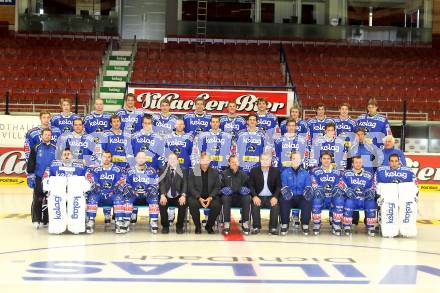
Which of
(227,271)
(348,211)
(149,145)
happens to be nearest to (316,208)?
(348,211)

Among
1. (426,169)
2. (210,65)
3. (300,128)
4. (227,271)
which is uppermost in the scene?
(210,65)

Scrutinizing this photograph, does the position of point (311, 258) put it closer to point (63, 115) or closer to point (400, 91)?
point (63, 115)

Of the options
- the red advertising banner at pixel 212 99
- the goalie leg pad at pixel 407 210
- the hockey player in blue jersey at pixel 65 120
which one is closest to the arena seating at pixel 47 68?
the red advertising banner at pixel 212 99

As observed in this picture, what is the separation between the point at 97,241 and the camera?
1085 cm

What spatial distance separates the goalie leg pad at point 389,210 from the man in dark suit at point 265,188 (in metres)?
1.63

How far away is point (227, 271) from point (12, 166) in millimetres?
12388

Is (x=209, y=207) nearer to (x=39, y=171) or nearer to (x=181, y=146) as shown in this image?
(x=181, y=146)

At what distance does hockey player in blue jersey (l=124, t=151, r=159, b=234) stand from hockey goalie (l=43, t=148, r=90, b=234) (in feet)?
2.21

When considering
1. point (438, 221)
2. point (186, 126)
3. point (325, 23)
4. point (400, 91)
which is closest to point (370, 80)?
point (400, 91)

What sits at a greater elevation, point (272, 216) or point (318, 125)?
point (318, 125)

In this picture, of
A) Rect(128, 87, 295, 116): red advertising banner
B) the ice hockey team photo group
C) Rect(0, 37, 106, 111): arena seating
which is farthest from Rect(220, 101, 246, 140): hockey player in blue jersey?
Rect(0, 37, 106, 111): arena seating

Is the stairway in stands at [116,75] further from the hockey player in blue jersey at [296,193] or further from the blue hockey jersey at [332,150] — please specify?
the hockey player in blue jersey at [296,193]

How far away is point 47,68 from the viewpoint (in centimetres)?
2547

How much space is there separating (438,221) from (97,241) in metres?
6.71
